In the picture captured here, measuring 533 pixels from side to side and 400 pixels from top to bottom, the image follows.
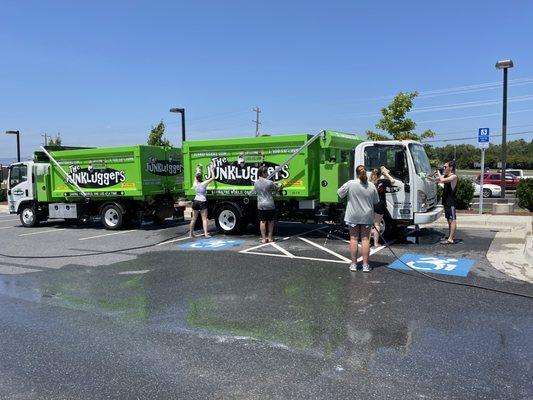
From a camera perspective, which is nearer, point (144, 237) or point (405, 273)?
point (405, 273)

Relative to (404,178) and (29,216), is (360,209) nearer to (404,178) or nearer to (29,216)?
(404,178)

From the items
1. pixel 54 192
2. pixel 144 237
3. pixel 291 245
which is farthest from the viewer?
pixel 54 192

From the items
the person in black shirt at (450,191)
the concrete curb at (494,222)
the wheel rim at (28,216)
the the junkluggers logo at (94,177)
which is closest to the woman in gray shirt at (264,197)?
the person in black shirt at (450,191)

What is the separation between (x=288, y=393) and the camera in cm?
366

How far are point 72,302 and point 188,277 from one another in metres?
1.91

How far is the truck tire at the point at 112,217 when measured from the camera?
14.2 metres

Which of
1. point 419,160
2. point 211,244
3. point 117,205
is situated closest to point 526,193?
point 419,160

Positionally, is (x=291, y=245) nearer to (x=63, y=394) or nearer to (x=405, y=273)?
(x=405, y=273)

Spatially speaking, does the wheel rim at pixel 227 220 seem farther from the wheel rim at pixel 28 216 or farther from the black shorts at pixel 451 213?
the wheel rim at pixel 28 216

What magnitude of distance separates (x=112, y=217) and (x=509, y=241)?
433 inches

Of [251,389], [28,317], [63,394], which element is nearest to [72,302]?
[28,317]

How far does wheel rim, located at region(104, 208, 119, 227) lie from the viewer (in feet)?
47.5

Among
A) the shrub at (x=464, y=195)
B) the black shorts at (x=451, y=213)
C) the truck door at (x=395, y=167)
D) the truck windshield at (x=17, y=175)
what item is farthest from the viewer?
the shrub at (x=464, y=195)

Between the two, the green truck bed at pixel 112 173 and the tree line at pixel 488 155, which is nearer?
the green truck bed at pixel 112 173
